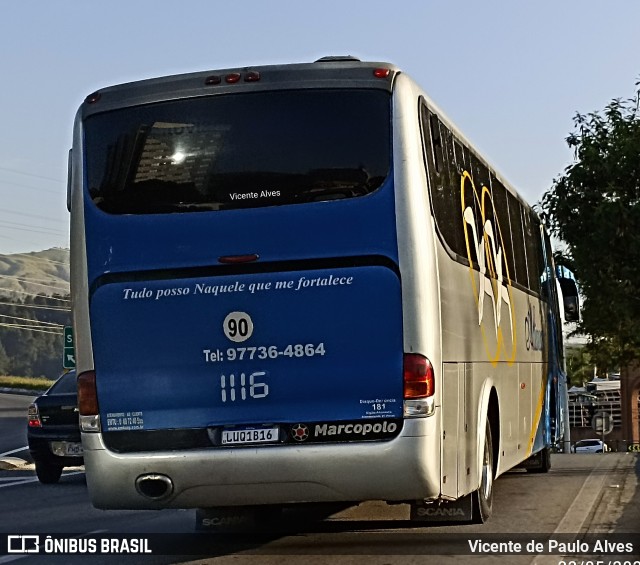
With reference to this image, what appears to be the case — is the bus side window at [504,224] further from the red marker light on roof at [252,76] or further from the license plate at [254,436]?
the license plate at [254,436]

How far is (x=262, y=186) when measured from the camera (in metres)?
9.49

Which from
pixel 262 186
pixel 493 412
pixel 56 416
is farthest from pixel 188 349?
pixel 56 416

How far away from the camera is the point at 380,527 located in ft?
39.0

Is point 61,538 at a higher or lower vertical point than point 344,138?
lower

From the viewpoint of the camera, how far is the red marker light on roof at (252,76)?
9625 millimetres

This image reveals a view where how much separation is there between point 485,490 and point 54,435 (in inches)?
391

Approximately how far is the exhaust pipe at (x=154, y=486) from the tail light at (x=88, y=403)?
1.73ft

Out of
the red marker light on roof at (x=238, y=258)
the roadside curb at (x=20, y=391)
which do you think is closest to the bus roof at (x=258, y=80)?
the red marker light on roof at (x=238, y=258)

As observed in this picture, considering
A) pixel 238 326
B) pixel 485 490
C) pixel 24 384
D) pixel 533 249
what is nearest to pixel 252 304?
pixel 238 326

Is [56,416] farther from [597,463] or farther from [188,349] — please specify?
[188,349]

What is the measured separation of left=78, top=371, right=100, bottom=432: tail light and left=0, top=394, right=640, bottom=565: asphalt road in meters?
1.19

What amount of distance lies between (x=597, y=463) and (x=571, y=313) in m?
3.33

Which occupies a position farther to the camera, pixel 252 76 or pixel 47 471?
pixel 47 471

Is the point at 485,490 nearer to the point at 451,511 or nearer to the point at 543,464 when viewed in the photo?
the point at 451,511
